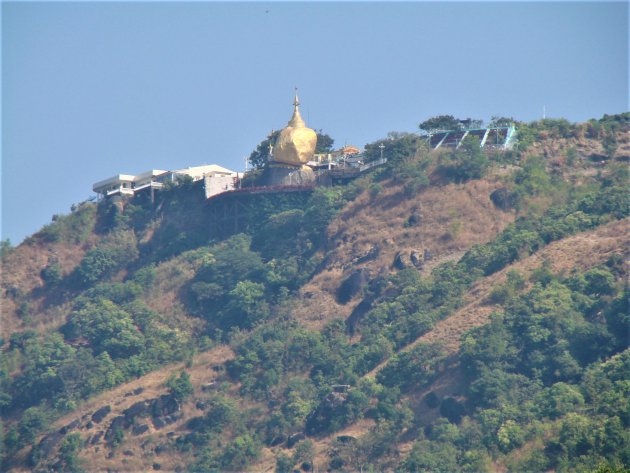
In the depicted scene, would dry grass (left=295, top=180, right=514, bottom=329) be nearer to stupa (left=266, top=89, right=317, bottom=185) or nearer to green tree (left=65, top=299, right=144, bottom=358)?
stupa (left=266, top=89, right=317, bottom=185)

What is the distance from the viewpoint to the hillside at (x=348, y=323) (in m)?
69.6

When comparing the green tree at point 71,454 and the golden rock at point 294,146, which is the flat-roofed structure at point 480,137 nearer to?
the golden rock at point 294,146

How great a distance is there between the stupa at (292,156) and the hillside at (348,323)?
1.43 m

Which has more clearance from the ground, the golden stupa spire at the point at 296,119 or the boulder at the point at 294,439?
the golden stupa spire at the point at 296,119

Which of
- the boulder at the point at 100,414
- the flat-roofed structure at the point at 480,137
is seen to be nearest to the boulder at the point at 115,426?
the boulder at the point at 100,414

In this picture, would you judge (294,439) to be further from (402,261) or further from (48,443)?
(402,261)

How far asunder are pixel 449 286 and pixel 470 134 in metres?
14.4

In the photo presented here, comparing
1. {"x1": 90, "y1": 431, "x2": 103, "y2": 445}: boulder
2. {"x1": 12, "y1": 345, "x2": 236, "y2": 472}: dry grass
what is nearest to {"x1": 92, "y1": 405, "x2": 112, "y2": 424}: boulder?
{"x1": 12, "y1": 345, "x2": 236, "y2": 472}: dry grass

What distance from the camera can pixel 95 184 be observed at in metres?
96.1

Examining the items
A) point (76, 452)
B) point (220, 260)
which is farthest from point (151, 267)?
point (76, 452)

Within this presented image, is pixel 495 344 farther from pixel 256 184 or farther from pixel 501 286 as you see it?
pixel 256 184

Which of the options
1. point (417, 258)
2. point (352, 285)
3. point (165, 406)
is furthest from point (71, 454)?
point (417, 258)

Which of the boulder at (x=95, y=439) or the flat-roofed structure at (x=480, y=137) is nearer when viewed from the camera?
the boulder at (x=95, y=439)

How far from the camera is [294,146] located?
90.1 meters
